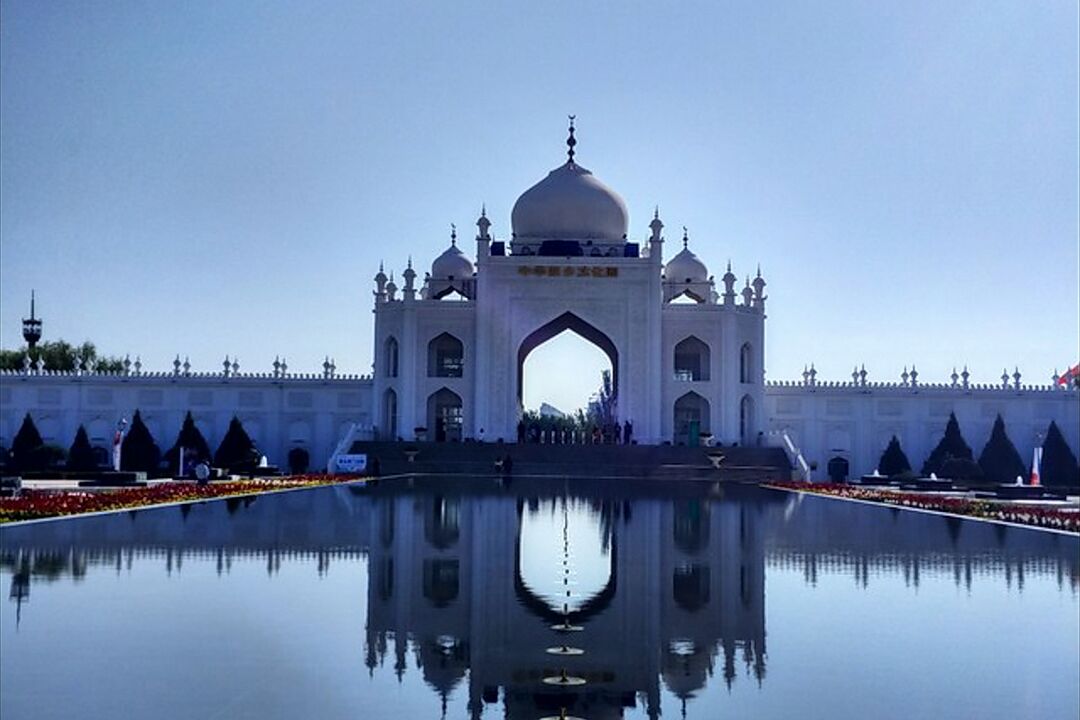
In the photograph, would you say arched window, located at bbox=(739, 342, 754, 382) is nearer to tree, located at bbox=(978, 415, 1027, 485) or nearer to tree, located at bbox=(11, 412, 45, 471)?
tree, located at bbox=(978, 415, 1027, 485)

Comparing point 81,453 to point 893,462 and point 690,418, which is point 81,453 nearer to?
point 690,418

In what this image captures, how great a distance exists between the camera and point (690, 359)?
41.7 m

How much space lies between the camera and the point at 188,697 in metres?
5.86

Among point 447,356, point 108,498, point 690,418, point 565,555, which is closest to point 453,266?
point 447,356

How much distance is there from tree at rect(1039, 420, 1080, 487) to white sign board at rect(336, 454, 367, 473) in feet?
62.6

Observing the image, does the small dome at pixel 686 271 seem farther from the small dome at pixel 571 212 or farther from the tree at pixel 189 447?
the tree at pixel 189 447

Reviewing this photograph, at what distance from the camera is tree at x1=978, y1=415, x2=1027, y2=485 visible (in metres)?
38.1

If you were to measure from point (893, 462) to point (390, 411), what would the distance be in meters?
15.3

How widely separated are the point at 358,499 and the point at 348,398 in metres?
20.8

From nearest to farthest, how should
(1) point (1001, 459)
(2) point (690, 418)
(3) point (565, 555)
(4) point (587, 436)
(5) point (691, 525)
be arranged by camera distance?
(3) point (565, 555) < (5) point (691, 525) < (1) point (1001, 459) < (2) point (690, 418) < (4) point (587, 436)

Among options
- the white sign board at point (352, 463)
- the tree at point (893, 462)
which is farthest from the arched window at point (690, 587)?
the tree at point (893, 462)

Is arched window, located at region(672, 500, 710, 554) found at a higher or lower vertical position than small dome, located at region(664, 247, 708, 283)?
lower

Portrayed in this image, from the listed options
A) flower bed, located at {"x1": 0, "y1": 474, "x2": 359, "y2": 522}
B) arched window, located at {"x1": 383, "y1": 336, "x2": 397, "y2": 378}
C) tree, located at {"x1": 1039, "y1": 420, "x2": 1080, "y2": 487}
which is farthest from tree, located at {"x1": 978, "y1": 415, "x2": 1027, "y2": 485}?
flower bed, located at {"x1": 0, "y1": 474, "x2": 359, "y2": 522}

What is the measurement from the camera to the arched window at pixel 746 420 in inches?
1561
